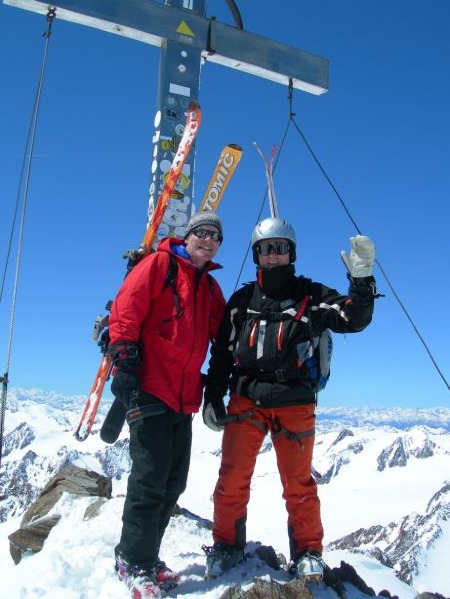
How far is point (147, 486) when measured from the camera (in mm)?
4176

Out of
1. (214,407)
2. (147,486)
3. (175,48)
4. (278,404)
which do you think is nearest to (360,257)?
(278,404)

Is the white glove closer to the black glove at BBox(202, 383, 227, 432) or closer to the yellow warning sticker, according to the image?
the black glove at BBox(202, 383, 227, 432)

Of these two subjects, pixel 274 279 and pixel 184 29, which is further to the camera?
pixel 184 29

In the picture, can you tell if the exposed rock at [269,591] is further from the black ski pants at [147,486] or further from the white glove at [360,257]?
the white glove at [360,257]

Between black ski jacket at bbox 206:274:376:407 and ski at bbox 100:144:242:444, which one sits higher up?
ski at bbox 100:144:242:444

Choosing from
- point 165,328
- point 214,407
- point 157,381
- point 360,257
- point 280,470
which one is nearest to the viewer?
point 360,257

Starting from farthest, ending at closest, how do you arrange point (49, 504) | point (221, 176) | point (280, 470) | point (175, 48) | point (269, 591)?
point (49, 504) → point (221, 176) → point (175, 48) → point (280, 470) → point (269, 591)

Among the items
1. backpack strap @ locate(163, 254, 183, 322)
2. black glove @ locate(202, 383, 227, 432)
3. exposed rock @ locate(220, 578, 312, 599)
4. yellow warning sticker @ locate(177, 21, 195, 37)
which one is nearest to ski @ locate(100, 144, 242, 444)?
yellow warning sticker @ locate(177, 21, 195, 37)

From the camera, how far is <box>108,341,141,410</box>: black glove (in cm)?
413

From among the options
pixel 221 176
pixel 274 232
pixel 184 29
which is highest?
pixel 184 29

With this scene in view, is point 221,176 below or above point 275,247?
above

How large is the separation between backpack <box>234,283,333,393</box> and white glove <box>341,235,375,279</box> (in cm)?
64

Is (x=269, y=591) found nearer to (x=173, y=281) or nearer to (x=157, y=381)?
(x=157, y=381)

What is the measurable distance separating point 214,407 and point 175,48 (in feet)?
16.6
